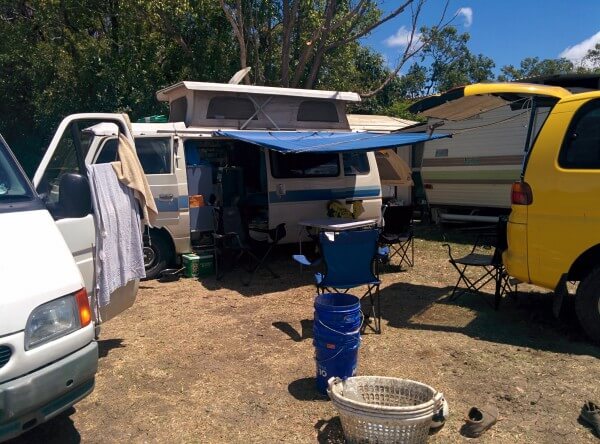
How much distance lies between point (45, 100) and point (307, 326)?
36.4 ft

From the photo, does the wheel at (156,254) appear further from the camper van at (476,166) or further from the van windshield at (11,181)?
the camper van at (476,166)

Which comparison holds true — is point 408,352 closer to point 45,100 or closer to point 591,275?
point 591,275

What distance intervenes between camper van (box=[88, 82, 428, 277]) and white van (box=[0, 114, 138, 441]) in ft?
10.6

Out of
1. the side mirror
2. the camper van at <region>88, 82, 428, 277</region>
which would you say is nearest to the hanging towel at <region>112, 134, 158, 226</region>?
the side mirror

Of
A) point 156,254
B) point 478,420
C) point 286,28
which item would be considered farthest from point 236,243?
point 286,28

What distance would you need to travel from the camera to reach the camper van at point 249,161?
7.13 metres

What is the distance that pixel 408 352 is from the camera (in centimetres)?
456

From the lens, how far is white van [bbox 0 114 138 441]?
248 cm

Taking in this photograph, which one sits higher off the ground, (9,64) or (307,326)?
(9,64)

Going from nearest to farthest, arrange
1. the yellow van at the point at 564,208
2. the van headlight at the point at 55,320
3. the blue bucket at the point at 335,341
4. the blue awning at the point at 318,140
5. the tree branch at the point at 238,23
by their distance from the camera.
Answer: the van headlight at the point at 55,320 → the blue bucket at the point at 335,341 → the yellow van at the point at 564,208 → the blue awning at the point at 318,140 → the tree branch at the point at 238,23

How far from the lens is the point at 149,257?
7254 mm

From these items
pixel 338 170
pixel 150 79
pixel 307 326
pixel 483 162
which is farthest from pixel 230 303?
pixel 150 79

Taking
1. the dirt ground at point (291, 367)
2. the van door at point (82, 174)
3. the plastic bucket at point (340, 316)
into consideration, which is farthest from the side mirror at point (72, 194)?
the plastic bucket at point (340, 316)

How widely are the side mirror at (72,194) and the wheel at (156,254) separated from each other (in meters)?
3.57
